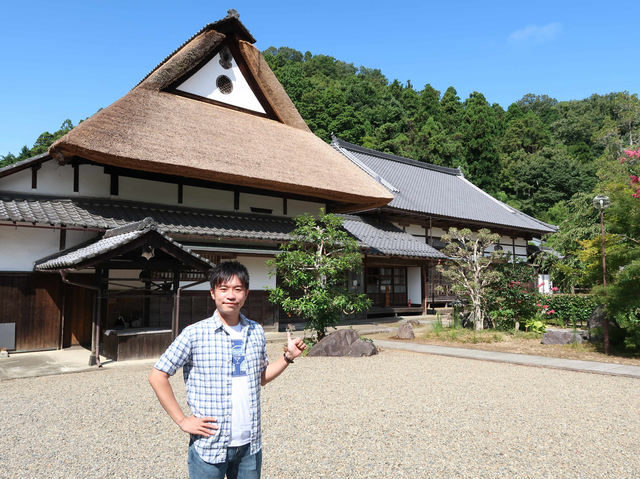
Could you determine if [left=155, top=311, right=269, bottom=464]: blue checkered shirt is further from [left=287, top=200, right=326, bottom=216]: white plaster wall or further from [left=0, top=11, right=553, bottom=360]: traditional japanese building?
[left=287, top=200, right=326, bottom=216]: white plaster wall

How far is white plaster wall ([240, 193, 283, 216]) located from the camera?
41.3 ft

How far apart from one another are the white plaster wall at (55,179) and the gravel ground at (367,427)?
473 cm

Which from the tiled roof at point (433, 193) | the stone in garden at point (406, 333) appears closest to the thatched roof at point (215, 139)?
the stone in garden at point (406, 333)

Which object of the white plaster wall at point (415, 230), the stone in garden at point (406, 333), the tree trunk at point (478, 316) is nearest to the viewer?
the stone in garden at point (406, 333)

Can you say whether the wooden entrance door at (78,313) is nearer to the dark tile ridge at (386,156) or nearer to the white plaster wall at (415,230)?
the white plaster wall at (415,230)

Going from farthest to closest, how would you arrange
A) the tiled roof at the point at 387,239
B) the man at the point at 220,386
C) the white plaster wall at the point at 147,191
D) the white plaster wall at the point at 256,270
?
the tiled roof at the point at 387,239 → the white plaster wall at the point at 256,270 → the white plaster wall at the point at 147,191 → the man at the point at 220,386

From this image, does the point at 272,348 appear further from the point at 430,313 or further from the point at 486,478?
the point at 430,313

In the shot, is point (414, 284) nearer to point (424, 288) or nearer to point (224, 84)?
point (424, 288)

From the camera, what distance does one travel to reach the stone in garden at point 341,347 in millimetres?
8633

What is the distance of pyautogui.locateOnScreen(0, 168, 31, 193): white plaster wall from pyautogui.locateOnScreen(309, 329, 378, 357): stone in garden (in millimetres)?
7098

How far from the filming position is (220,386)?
6.36 ft

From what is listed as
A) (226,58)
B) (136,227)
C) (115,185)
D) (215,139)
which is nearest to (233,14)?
(226,58)

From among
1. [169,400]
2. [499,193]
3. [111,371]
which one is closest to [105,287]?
[111,371]

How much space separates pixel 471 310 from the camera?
12.1 meters
